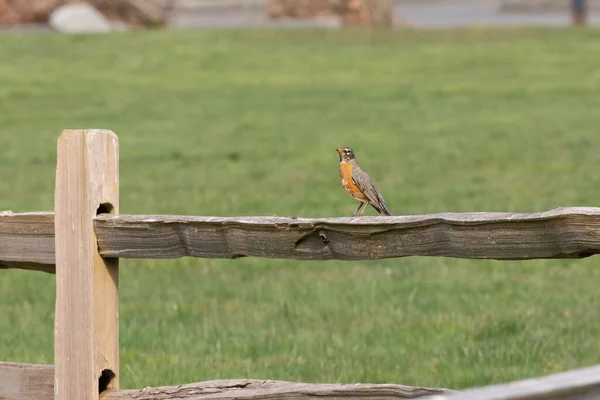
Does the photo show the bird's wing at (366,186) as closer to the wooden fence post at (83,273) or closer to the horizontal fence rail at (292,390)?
the wooden fence post at (83,273)

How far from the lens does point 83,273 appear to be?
4777 mm

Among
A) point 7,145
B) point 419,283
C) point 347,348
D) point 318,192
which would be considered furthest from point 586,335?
point 7,145

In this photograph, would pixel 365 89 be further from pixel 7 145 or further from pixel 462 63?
pixel 7 145

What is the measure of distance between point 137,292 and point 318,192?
4.76 meters

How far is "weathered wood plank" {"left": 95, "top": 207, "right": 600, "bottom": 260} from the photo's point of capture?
3.97 metres

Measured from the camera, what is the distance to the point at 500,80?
82.1 feet

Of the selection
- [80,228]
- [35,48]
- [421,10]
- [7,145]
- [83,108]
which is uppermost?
[421,10]

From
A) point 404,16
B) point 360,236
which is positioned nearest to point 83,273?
point 360,236

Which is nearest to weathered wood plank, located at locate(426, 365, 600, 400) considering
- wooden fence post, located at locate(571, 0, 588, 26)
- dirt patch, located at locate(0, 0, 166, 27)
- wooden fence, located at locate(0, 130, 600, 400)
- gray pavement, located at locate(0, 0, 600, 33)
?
wooden fence, located at locate(0, 130, 600, 400)

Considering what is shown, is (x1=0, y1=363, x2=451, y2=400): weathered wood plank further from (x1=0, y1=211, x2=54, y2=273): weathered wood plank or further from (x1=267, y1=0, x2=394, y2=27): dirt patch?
(x1=267, y1=0, x2=394, y2=27): dirt patch

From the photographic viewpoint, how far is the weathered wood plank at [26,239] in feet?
16.3

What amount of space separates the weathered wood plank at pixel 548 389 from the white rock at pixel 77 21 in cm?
3218

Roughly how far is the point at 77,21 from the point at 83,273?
30.5 metres

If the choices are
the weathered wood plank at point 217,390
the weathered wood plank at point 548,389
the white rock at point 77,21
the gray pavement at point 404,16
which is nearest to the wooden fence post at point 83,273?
the weathered wood plank at point 217,390
